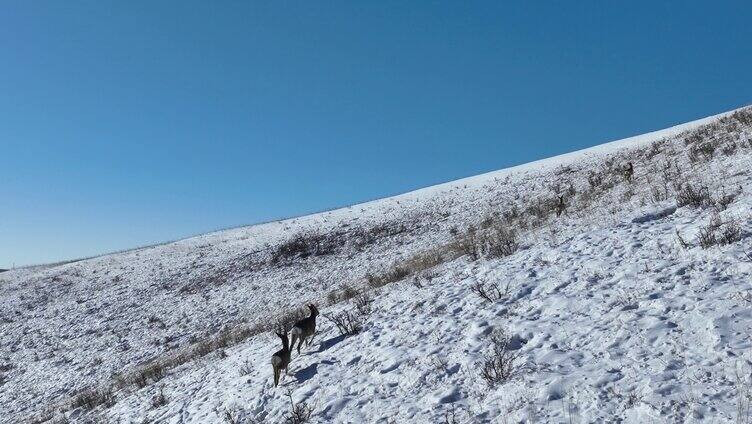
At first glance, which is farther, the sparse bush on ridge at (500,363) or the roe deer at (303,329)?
the roe deer at (303,329)

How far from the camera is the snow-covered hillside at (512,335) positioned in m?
4.87

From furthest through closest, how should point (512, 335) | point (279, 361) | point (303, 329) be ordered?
point (303, 329) → point (279, 361) → point (512, 335)

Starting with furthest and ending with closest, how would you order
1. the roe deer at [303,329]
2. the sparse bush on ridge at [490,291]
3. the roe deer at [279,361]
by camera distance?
the roe deer at [303,329] → the sparse bush on ridge at [490,291] → the roe deer at [279,361]

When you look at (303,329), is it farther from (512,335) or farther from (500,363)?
(500,363)

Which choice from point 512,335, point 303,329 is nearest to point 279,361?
point 303,329

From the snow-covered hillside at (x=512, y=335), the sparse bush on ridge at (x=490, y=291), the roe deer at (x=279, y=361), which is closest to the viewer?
the snow-covered hillside at (x=512, y=335)

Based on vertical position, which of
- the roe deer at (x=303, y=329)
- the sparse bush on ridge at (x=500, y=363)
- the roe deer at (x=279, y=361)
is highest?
the roe deer at (x=303, y=329)

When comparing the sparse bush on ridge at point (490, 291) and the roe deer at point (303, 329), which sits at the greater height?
the roe deer at point (303, 329)

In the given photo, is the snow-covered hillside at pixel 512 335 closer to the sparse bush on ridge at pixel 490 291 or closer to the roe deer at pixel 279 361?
the sparse bush on ridge at pixel 490 291

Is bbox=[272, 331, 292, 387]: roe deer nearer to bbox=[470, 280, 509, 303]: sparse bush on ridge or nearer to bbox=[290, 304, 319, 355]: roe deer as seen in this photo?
bbox=[290, 304, 319, 355]: roe deer

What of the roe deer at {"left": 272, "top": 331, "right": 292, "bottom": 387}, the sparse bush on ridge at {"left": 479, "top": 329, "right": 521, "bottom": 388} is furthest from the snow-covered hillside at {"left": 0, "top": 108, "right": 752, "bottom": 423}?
the roe deer at {"left": 272, "top": 331, "right": 292, "bottom": 387}

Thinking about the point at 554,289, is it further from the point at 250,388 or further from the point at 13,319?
the point at 13,319

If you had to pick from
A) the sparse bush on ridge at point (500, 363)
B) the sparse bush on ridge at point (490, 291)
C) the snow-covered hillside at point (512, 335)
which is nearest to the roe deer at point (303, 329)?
the snow-covered hillside at point (512, 335)

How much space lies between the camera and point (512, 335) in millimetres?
6375
